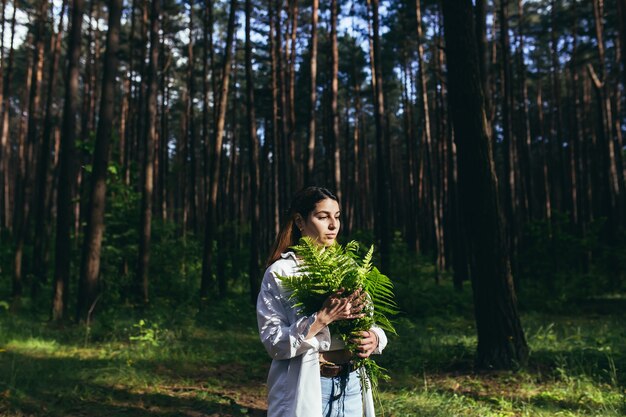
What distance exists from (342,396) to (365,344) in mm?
298

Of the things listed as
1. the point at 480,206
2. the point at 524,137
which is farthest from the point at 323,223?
the point at 524,137

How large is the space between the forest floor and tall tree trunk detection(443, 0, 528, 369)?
460 mm

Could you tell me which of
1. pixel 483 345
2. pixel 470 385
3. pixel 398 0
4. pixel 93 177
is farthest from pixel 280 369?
pixel 398 0

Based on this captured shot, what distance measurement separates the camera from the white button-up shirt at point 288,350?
7.27 ft

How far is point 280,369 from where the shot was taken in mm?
2348

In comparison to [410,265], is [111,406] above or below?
below

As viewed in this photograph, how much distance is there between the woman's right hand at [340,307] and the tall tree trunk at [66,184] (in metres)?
10.7

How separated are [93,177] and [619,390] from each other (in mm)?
10127

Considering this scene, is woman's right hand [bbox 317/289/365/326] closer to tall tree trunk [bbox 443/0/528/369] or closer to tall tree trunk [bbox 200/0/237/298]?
tall tree trunk [bbox 443/0/528/369]

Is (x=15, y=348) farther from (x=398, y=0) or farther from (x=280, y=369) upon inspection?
(x=398, y=0)

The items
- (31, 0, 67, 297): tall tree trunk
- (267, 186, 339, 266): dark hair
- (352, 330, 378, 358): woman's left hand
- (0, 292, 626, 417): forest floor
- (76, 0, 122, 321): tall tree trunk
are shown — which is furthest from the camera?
(31, 0, 67, 297): tall tree trunk

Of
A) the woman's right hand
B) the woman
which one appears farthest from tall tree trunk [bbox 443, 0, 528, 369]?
the woman's right hand

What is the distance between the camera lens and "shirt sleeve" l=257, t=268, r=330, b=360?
2214mm

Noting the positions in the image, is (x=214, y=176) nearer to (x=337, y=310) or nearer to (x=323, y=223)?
(x=323, y=223)
